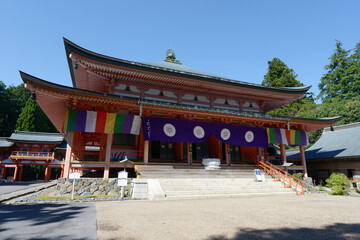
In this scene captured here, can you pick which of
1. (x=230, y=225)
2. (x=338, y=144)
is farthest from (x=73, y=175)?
(x=338, y=144)

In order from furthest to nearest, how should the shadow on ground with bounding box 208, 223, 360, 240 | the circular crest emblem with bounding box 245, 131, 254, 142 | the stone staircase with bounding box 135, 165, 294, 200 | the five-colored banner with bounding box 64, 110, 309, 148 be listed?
the circular crest emblem with bounding box 245, 131, 254, 142 → the five-colored banner with bounding box 64, 110, 309, 148 → the stone staircase with bounding box 135, 165, 294, 200 → the shadow on ground with bounding box 208, 223, 360, 240

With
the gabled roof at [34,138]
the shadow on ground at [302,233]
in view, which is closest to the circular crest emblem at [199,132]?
the shadow on ground at [302,233]

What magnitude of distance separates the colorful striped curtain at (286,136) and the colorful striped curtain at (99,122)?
1115 centimetres

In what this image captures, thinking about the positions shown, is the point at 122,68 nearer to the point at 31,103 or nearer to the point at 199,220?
the point at 199,220

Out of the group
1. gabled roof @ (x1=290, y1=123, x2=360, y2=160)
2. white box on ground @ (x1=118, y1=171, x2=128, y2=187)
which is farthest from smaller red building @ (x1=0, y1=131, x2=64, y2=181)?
gabled roof @ (x1=290, y1=123, x2=360, y2=160)

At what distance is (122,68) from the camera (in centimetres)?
1383

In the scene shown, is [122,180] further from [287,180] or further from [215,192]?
[287,180]

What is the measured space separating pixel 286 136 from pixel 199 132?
8.04 metres

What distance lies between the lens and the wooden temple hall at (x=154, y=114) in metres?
12.5

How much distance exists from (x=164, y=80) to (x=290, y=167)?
1240 centimetres

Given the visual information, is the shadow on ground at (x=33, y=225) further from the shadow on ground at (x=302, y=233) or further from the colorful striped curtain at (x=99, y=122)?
the colorful striped curtain at (x=99, y=122)

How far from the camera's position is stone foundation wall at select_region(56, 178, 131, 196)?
10784 millimetres

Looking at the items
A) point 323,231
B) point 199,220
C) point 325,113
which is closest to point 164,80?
point 199,220

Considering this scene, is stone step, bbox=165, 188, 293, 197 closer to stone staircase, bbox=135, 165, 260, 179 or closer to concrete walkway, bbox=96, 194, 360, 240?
stone staircase, bbox=135, 165, 260, 179
